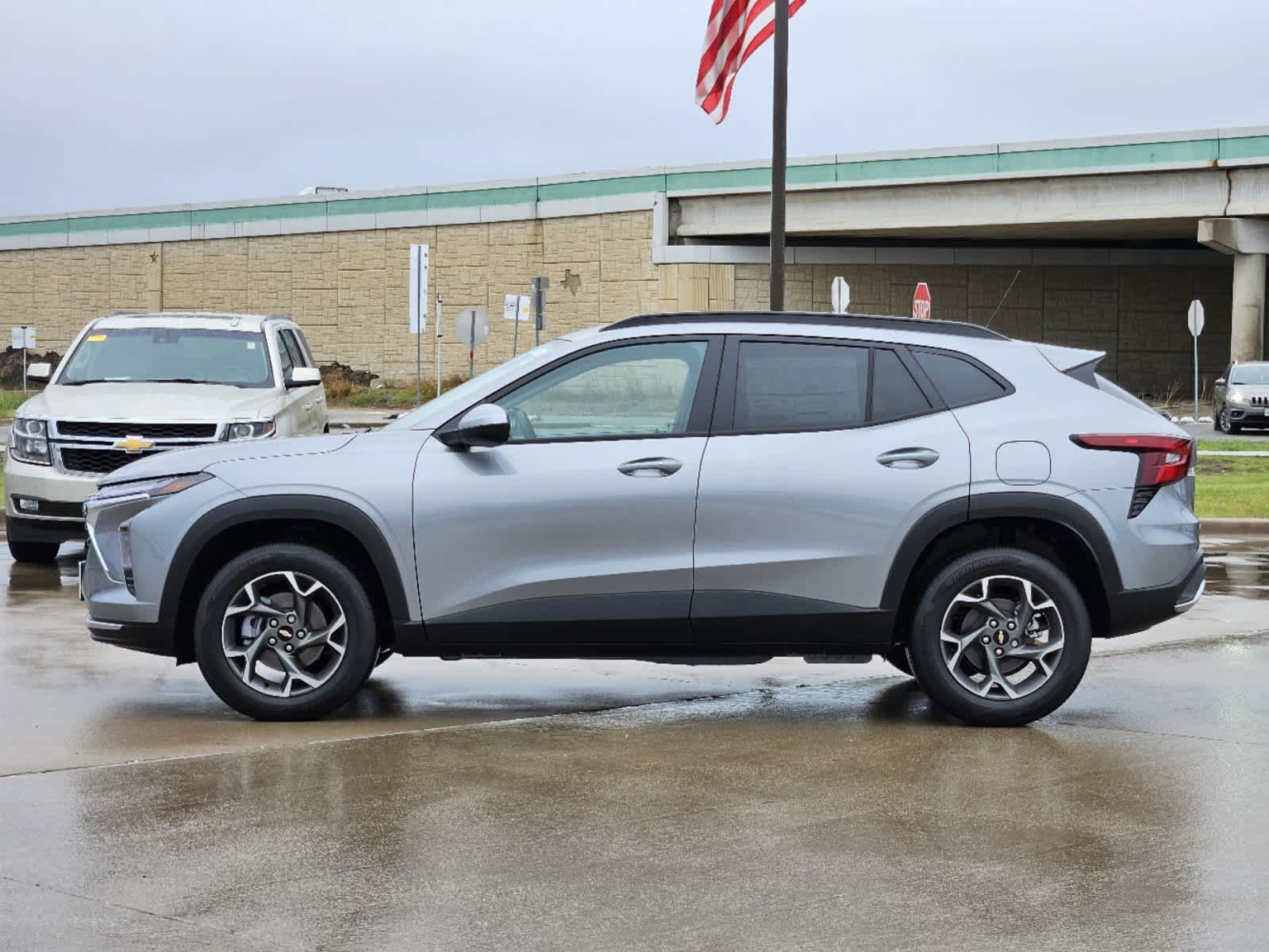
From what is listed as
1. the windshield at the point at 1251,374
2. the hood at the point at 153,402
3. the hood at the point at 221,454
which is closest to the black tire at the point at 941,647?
the hood at the point at 221,454

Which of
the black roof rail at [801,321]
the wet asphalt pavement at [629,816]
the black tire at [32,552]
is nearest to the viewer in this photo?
the wet asphalt pavement at [629,816]

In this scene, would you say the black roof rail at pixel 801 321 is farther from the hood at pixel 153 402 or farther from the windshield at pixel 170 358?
the windshield at pixel 170 358

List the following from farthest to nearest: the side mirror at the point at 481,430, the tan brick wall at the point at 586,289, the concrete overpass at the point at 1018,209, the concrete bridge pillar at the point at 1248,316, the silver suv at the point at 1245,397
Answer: the tan brick wall at the point at 586,289 → the concrete bridge pillar at the point at 1248,316 → the concrete overpass at the point at 1018,209 → the silver suv at the point at 1245,397 → the side mirror at the point at 481,430

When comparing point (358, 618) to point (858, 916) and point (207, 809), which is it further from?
point (858, 916)

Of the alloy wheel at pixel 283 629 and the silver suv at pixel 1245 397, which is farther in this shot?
the silver suv at pixel 1245 397

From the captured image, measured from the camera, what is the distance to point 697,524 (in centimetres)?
753

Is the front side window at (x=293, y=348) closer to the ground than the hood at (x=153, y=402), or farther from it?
farther from it

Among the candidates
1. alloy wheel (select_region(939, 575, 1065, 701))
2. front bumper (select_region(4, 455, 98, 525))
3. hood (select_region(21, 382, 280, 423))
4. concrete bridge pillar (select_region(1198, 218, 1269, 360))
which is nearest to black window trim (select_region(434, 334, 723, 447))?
alloy wheel (select_region(939, 575, 1065, 701))

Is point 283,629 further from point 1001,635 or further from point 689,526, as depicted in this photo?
point 1001,635

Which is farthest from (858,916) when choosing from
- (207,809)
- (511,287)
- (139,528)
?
(511,287)

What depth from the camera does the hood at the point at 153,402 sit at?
1290cm

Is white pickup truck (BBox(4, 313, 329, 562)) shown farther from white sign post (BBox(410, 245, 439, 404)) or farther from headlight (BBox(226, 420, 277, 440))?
white sign post (BBox(410, 245, 439, 404))

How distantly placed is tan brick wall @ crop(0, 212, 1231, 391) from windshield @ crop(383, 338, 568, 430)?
141ft

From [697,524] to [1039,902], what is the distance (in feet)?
9.05
